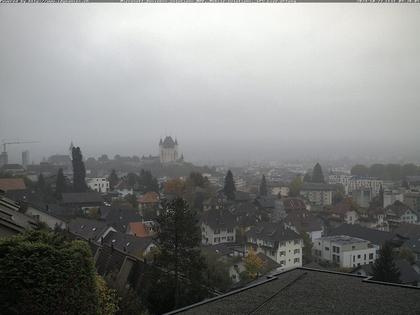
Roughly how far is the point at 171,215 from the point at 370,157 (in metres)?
25.5

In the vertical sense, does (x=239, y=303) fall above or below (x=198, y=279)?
above

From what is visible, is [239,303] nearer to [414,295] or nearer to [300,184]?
[414,295]

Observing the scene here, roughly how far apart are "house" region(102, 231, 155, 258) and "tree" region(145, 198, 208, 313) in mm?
2414

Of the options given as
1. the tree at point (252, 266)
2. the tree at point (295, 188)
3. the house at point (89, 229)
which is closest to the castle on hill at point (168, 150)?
the tree at point (295, 188)

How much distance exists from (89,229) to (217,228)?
3.53 metres

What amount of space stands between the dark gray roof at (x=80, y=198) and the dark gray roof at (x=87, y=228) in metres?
4.40

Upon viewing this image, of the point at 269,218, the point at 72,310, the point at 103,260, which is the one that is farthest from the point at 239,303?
the point at 269,218

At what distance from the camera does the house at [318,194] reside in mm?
22422

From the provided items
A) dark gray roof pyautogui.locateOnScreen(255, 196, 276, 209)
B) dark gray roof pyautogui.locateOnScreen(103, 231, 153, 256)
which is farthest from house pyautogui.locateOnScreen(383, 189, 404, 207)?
dark gray roof pyautogui.locateOnScreen(103, 231, 153, 256)

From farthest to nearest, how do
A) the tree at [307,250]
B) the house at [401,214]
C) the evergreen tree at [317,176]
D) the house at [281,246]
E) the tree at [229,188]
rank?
the evergreen tree at [317,176]
the tree at [229,188]
the house at [401,214]
the tree at [307,250]
the house at [281,246]

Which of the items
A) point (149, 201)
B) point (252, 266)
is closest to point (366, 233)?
point (252, 266)

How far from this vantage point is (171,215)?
5.85m

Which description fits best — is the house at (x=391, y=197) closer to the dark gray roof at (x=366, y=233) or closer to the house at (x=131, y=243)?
the dark gray roof at (x=366, y=233)

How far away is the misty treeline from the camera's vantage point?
80.7 feet
